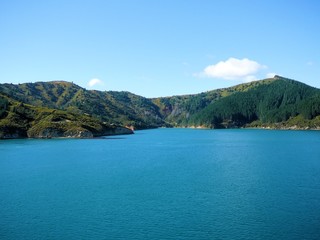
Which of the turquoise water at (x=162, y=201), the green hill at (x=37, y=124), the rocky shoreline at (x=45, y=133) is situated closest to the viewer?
the turquoise water at (x=162, y=201)

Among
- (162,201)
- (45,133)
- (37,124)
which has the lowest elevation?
(162,201)

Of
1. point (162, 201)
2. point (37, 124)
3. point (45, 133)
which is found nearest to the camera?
point (162, 201)

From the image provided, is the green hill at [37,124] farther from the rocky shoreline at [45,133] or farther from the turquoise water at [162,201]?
the turquoise water at [162,201]

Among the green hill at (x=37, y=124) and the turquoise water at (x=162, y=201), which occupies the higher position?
the green hill at (x=37, y=124)

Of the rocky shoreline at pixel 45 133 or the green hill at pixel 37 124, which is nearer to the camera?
the rocky shoreline at pixel 45 133

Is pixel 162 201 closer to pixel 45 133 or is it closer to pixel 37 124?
pixel 45 133

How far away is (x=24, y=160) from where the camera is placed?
90.1 metres

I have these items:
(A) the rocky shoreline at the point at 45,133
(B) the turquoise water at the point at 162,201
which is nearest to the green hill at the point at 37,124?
(A) the rocky shoreline at the point at 45,133

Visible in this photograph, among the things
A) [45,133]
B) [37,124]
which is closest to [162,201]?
[45,133]

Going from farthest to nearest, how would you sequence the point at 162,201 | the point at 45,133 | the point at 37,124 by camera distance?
the point at 37,124 < the point at 45,133 < the point at 162,201

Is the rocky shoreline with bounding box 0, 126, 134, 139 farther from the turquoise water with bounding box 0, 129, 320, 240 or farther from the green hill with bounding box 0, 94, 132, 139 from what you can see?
the turquoise water with bounding box 0, 129, 320, 240

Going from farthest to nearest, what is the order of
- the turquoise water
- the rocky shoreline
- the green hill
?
1. the green hill
2. the rocky shoreline
3. the turquoise water

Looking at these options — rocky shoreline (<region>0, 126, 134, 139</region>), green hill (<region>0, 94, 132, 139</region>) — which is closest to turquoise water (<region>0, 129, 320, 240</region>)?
rocky shoreline (<region>0, 126, 134, 139</region>)

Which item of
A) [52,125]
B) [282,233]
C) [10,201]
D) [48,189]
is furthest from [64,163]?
[52,125]
